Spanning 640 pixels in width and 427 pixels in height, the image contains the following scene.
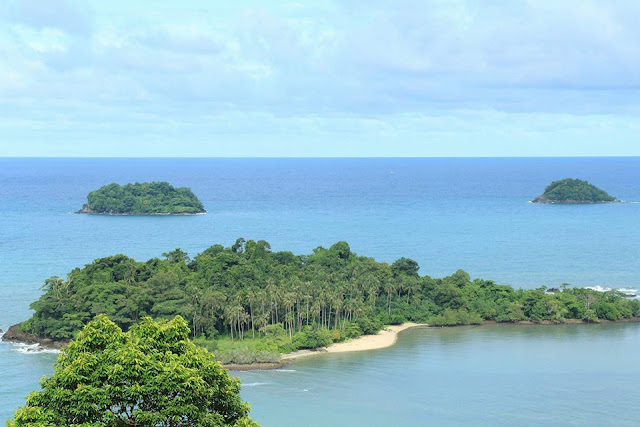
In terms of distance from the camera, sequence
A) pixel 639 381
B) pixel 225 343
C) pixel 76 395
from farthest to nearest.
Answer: pixel 225 343 → pixel 639 381 → pixel 76 395

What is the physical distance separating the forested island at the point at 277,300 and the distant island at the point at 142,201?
76779 mm

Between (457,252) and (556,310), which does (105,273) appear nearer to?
(556,310)

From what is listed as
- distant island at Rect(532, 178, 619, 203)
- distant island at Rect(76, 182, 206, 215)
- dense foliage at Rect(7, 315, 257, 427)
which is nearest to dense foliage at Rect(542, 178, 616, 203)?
distant island at Rect(532, 178, 619, 203)

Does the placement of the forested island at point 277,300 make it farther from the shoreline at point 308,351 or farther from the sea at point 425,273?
the sea at point 425,273

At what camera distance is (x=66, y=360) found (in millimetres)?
20891

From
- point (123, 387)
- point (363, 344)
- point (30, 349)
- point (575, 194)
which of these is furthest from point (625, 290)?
point (575, 194)

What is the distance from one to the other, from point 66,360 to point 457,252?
95.0 m

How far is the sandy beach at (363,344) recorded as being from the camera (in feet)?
205

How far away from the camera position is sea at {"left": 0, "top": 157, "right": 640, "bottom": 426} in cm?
5094

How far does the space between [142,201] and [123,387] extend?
463ft

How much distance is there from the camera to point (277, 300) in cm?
6669

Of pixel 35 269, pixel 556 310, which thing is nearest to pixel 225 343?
pixel 556 310

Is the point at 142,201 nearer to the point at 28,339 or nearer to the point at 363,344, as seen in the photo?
the point at 28,339

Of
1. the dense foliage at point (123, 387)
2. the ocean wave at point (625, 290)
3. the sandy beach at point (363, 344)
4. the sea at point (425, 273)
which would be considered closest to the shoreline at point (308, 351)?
the sandy beach at point (363, 344)
